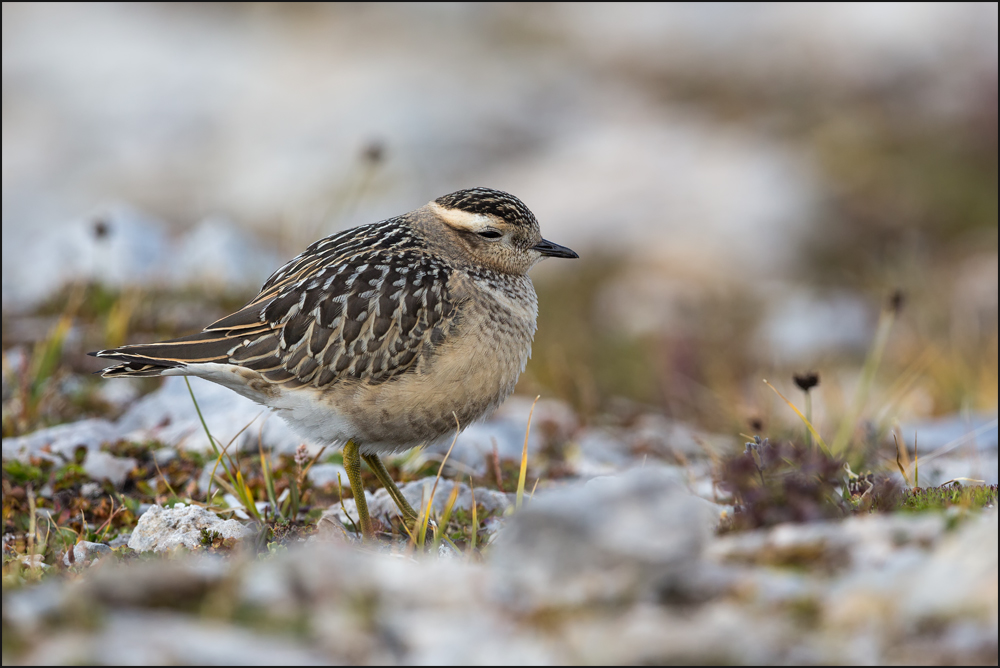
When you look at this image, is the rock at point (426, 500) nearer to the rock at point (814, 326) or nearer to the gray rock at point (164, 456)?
the gray rock at point (164, 456)

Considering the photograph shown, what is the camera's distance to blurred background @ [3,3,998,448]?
35.9 feet

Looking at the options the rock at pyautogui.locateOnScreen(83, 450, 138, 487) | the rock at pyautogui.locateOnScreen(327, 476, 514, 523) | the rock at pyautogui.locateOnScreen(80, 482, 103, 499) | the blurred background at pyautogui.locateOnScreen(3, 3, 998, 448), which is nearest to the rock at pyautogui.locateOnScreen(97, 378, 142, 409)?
the blurred background at pyautogui.locateOnScreen(3, 3, 998, 448)

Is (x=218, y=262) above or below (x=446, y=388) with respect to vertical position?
above

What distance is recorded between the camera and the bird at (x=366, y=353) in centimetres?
546

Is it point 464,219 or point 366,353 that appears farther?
point 464,219

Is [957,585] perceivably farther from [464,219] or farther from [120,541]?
[120,541]

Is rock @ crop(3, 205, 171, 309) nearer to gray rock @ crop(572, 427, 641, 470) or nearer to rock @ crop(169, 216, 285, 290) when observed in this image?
rock @ crop(169, 216, 285, 290)

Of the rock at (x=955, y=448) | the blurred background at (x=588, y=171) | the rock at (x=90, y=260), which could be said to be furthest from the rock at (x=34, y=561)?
the rock at (x=90, y=260)

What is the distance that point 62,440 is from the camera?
686 centimetres

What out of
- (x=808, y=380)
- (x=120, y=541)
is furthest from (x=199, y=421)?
(x=808, y=380)

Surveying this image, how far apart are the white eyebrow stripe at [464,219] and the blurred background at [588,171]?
9.59 ft

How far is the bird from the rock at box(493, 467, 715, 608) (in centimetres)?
230

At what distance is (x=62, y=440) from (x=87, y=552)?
78.0 inches

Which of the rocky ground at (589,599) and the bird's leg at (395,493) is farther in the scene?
the bird's leg at (395,493)
